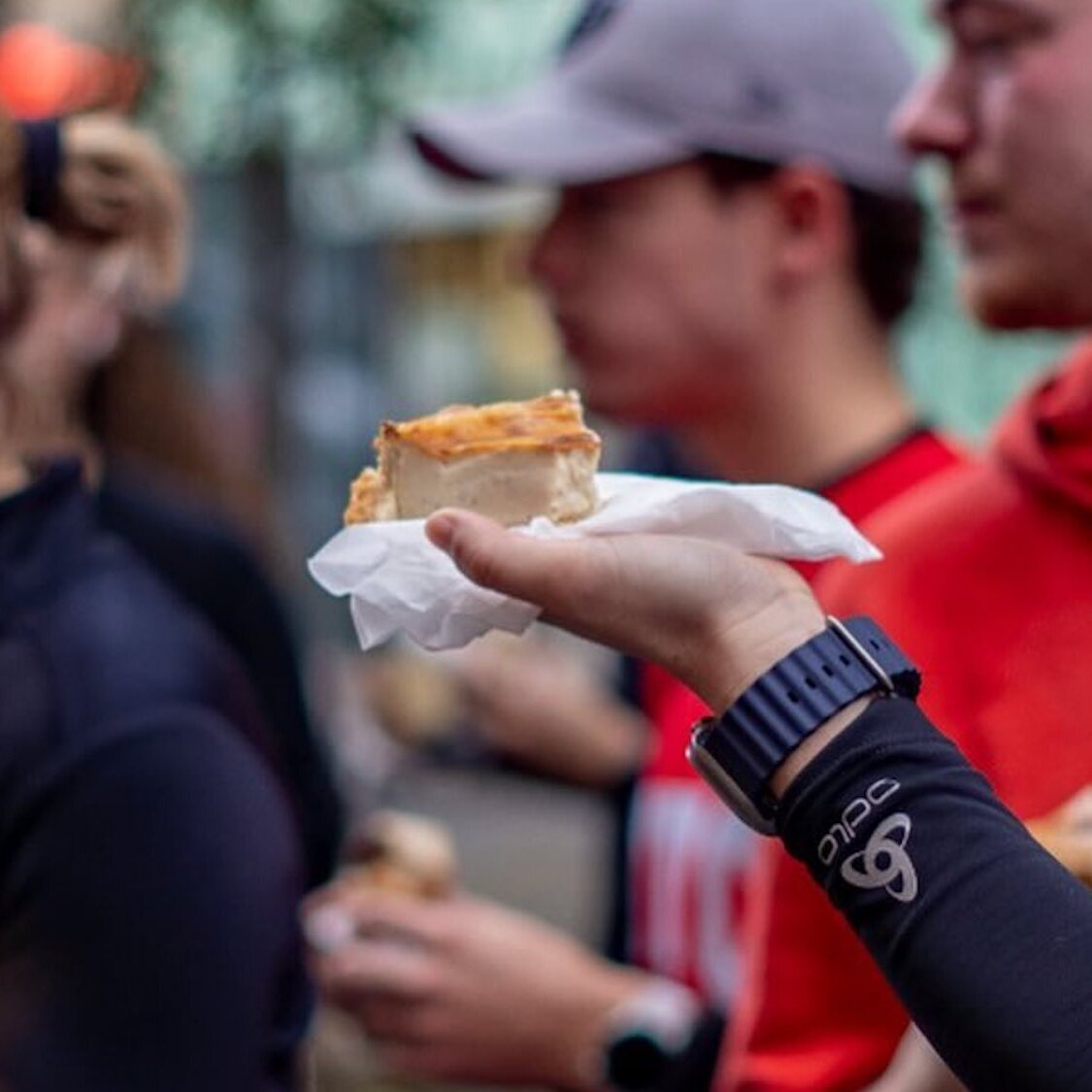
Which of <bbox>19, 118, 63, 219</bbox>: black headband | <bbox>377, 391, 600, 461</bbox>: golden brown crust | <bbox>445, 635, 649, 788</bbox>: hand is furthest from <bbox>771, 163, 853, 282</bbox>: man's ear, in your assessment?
<bbox>377, 391, 600, 461</bbox>: golden brown crust

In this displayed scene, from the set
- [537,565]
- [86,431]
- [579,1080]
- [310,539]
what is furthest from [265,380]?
[537,565]

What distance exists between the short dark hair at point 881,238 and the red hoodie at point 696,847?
0.29m

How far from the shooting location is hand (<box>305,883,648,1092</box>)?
310cm

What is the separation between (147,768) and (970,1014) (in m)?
0.92

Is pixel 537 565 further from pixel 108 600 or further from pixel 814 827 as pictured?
pixel 108 600

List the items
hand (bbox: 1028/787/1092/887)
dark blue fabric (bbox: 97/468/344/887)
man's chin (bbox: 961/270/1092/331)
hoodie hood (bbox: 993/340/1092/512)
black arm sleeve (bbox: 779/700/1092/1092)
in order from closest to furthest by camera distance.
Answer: black arm sleeve (bbox: 779/700/1092/1092) < hand (bbox: 1028/787/1092/887) < hoodie hood (bbox: 993/340/1092/512) < man's chin (bbox: 961/270/1092/331) < dark blue fabric (bbox: 97/468/344/887)

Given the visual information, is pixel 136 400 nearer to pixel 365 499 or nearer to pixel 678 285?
pixel 678 285

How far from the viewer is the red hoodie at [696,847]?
2756 millimetres

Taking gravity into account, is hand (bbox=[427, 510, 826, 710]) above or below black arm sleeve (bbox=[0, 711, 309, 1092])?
above

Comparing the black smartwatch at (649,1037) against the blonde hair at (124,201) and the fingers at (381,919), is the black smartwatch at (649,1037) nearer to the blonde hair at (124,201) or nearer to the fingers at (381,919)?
the fingers at (381,919)

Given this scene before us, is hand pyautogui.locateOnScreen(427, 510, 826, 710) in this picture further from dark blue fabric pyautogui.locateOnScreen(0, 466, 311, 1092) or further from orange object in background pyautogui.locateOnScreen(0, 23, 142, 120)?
orange object in background pyautogui.locateOnScreen(0, 23, 142, 120)

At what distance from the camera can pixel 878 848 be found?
139 centimetres

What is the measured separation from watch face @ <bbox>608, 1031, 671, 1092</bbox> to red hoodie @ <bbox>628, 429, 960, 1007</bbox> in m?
0.09

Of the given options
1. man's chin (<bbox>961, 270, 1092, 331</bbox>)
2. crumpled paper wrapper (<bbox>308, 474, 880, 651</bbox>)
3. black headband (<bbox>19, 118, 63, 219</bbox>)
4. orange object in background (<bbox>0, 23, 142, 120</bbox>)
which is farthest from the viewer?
orange object in background (<bbox>0, 23, 142, 120</bbox>)
